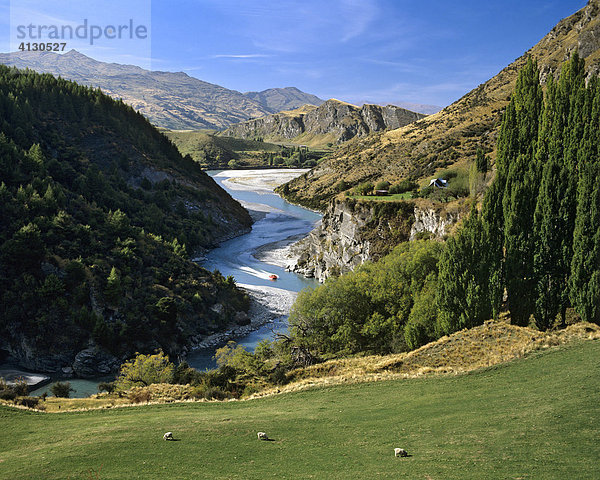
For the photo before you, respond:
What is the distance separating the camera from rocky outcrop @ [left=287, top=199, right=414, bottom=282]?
197 ft

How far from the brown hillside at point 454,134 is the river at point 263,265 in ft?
59.5

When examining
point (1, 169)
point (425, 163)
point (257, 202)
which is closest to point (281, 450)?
point (1, 169)

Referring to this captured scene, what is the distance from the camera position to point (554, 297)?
2552 centimetres

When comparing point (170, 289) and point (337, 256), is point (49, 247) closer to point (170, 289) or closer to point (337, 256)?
point (170, 289)

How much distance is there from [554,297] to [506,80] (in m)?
115

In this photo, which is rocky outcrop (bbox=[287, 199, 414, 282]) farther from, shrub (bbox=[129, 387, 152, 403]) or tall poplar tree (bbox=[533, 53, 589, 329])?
shrub (bbox=[129, 387, 152, 403])

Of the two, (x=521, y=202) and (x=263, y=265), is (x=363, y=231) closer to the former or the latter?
(x=263, y=265)

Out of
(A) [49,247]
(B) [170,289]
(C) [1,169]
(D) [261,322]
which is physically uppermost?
(C) [1,169]

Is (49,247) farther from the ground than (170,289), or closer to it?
farther from the ground

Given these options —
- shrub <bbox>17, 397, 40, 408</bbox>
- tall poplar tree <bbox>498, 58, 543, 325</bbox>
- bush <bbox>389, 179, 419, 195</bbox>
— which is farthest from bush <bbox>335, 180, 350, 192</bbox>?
shrub <bbox>17, 397, 40, 408</bbox>

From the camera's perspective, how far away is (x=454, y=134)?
4154 inches

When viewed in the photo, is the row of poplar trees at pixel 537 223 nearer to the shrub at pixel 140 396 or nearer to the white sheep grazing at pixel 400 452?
the white sheep grazing at pixel 400 452

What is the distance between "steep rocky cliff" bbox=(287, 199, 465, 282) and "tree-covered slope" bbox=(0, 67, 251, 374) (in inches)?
672

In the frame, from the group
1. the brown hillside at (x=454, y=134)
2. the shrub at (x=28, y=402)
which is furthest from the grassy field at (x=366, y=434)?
the brown hillside at (x=454, y=134)
